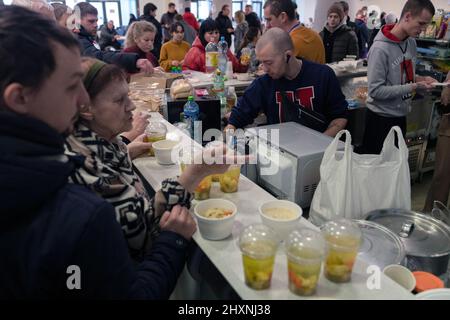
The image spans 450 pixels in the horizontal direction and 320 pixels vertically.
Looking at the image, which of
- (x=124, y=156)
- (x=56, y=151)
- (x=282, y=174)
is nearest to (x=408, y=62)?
(x=282, y=174)

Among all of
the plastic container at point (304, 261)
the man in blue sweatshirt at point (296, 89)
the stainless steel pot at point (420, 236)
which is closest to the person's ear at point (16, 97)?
the plastic container at point (304, 261)

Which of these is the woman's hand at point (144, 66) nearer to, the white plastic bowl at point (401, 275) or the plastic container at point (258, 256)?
the plastic container at point (258, 256)

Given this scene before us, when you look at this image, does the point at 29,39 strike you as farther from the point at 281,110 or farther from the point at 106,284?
the point at 281,110

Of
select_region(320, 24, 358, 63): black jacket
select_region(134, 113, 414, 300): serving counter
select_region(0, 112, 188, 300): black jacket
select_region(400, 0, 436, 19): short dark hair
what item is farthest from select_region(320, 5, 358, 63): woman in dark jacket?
select_region(0, 112, 188, 300): black jacket

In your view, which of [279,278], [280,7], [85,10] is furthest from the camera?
[85,10]

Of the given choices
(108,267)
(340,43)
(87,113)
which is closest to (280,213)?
(108,267)

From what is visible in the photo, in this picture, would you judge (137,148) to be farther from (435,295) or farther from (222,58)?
(222,58)

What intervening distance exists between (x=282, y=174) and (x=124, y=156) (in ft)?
2.64

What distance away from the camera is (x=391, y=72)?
298 cm

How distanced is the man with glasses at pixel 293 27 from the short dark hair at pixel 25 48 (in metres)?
3.02

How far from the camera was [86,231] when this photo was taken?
745 mm

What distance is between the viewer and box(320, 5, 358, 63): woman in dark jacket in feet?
17.5

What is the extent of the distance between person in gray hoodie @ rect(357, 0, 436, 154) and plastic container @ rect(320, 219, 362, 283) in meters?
2.31

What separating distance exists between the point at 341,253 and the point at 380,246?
0.43 meters
